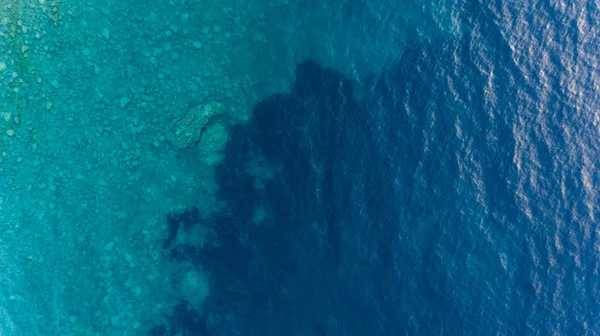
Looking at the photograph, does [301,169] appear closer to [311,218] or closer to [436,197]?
[311,218]

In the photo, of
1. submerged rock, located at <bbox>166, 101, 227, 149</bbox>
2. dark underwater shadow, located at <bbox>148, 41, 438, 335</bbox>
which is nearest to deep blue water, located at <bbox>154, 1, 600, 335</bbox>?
dark underwater shadow, located at <bbox>148, 41, 438, 335</bbox>

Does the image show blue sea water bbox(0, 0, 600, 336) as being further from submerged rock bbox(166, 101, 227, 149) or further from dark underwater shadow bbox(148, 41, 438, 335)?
submerged rock bbox(166, 101, 227, 149)

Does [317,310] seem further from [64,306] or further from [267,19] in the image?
[267,19]

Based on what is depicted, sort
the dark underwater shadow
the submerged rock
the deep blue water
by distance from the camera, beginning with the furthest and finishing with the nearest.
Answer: the submerged rock, the dark underwater shadow, the deep blue water

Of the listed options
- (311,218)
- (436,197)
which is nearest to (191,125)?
(311,218)

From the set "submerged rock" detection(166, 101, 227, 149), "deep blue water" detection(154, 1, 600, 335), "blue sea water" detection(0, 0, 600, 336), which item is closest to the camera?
"deep blue water" detection(154, 1, 600, 335)

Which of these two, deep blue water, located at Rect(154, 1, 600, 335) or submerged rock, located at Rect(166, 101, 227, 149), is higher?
submerged rock, located at Rect(166, 101, 227, 149)

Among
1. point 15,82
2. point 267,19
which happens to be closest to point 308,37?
point 267,19
